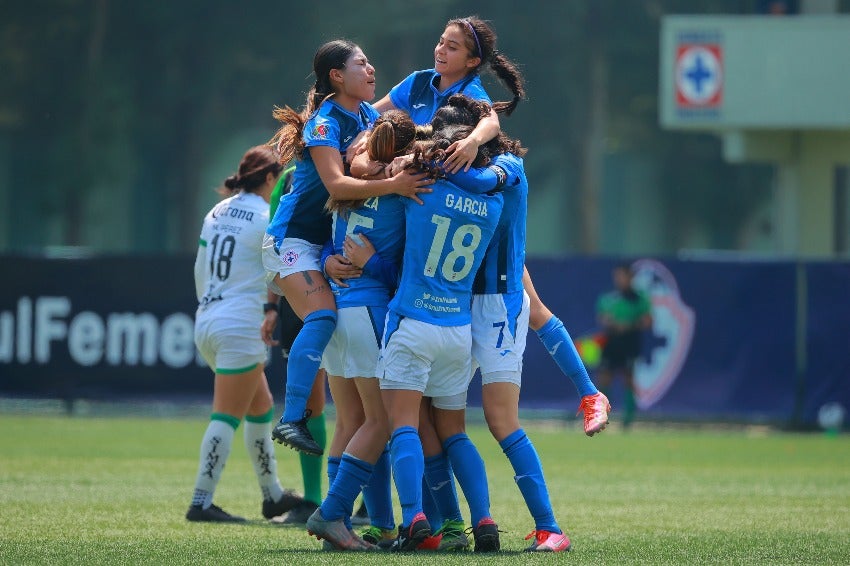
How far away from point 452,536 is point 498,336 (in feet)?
3.38

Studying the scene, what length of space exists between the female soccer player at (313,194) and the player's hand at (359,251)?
0.22m

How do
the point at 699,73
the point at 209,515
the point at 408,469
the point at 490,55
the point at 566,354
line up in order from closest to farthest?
the point at 408,469 < the point at 566,354 < the point at 490,55 < the point at 209,515 < the point at 699,73

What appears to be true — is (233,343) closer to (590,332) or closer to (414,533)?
(414,533)

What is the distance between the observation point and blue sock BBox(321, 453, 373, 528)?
714 cm

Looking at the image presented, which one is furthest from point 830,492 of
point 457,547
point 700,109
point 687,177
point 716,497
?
point 687,177

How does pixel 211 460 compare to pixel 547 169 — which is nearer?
pixel 211 460

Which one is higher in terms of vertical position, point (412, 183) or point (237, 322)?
point (412, 183)

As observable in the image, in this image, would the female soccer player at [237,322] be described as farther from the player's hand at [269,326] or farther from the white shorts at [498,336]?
the white shorts at [498,336]

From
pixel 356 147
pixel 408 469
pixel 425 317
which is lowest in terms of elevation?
pixel 408 469

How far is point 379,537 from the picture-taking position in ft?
24.6

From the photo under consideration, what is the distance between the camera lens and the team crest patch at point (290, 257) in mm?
7488

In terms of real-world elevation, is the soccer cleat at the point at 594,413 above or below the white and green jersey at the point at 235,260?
below

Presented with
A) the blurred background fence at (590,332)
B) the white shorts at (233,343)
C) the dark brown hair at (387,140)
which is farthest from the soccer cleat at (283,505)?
the blurred background fence at (590,332)

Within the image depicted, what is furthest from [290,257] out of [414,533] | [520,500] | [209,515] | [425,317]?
[520,500]
